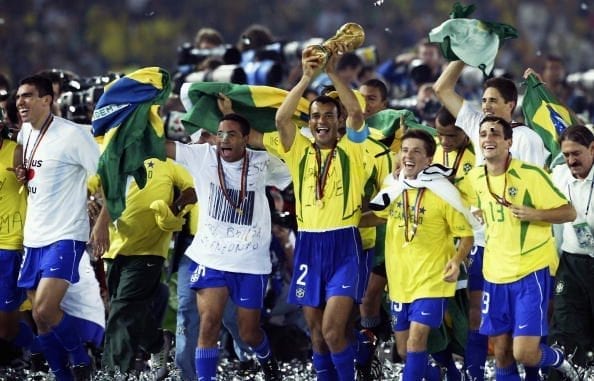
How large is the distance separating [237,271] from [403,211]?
125cm

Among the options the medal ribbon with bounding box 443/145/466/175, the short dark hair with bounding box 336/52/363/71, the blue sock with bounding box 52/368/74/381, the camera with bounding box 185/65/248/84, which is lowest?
the blue sock with bounding box 52/368/74/381

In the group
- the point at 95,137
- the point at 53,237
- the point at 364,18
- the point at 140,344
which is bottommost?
the point at 140,344

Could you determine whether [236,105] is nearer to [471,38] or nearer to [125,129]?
[125,129]

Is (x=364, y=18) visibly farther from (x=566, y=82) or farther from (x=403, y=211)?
(x=403, y=211)

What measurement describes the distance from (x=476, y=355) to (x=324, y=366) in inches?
41.2

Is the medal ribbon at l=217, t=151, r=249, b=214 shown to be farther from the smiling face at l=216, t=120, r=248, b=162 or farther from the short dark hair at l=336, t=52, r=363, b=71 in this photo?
the short dark hair at l=336, t=52, r=363, b=71

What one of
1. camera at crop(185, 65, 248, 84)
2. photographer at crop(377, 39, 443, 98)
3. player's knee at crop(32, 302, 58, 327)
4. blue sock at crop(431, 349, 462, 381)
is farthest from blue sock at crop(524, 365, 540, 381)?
photographer at crop(377, 39, 443, 98)

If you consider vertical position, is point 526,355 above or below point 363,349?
above

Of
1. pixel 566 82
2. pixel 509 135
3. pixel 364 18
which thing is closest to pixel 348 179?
pixel 509 135

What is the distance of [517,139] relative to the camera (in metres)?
10.4

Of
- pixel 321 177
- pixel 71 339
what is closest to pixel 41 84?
pixel 71 339

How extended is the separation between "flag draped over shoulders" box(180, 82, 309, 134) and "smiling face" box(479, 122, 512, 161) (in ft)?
4.97

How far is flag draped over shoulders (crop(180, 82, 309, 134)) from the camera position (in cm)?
1081

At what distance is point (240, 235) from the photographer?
34.8 feet
